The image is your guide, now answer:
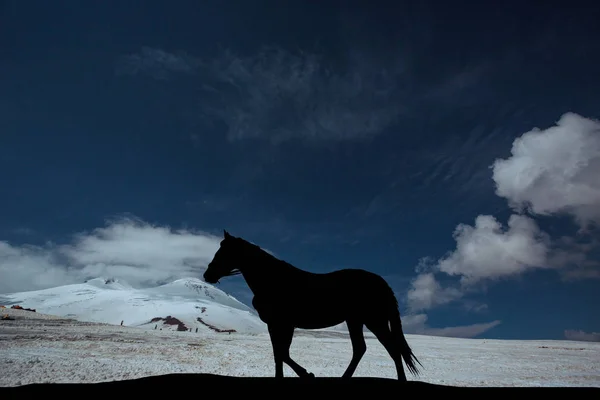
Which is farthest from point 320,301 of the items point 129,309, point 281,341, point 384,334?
point 129,309

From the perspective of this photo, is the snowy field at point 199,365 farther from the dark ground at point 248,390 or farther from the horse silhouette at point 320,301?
the dark ground at point 248,390

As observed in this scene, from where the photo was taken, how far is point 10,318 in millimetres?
28125

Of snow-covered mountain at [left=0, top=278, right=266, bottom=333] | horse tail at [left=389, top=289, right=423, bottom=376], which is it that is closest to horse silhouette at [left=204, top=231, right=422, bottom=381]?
horse tail at [left=389, top=289, right=423, bottom=376]

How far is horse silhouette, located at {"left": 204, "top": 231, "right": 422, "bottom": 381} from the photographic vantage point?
4223 mm

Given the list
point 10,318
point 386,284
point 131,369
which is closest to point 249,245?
point 386,284

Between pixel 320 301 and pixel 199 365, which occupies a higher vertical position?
pixel 320 301

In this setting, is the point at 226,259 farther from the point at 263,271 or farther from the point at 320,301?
the point at 320,301

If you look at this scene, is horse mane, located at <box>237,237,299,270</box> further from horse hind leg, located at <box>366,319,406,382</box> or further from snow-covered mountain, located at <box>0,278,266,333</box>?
snow-covered mountain, located at <box>0,278,266,333</box>

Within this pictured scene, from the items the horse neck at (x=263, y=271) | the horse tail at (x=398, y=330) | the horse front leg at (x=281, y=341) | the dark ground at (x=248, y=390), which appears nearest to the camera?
the dark ground at (x=248, y=390)

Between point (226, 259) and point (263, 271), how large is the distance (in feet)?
2.13

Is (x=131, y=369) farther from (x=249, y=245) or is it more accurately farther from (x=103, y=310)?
(x=103, y=310)

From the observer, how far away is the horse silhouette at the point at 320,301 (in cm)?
422

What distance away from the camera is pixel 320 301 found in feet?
14.1

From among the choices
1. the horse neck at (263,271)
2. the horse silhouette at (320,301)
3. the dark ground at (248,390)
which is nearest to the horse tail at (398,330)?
the horse silhouette at (320,301)
